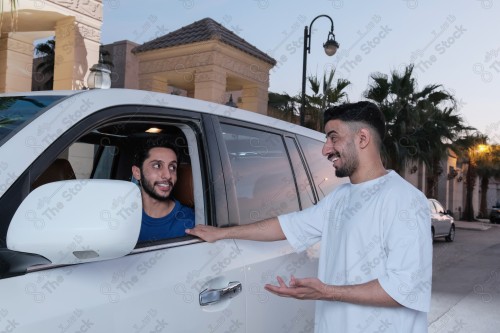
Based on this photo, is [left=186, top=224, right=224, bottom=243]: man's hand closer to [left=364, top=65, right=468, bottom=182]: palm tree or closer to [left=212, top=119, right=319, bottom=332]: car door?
[left=212, top=119, right=319, bottom=332]: car door

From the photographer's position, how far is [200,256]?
1921mm

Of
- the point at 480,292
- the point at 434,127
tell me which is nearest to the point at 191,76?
the point at 480,292

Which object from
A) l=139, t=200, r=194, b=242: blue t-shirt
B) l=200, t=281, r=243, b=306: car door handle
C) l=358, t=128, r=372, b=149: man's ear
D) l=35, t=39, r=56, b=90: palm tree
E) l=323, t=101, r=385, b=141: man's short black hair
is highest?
l=35, t=39, r=56, b=90: palm tree

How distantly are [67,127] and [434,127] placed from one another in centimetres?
2129

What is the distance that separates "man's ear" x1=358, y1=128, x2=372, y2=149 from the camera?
1975 millimetres

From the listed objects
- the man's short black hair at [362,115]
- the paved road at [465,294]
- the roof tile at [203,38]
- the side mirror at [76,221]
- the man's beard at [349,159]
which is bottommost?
the paved road at [465,294]

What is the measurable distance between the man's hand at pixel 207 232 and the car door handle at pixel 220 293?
0.63 ft

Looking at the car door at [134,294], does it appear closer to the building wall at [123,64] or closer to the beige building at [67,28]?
the beige building at [67,28]

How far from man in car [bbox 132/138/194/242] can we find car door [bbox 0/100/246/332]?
15 cm

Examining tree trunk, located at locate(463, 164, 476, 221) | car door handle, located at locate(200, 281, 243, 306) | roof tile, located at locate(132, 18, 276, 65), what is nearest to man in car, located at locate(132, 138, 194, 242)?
car door handle, located at locate(200, 281, 243, 306)

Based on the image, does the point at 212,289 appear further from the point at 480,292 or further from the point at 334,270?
the point at 480,292

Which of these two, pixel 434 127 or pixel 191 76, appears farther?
pixel 434 127

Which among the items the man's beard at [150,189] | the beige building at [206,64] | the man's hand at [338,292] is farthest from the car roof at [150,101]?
the beige building at [206,64]

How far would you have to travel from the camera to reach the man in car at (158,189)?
2.28 metres
